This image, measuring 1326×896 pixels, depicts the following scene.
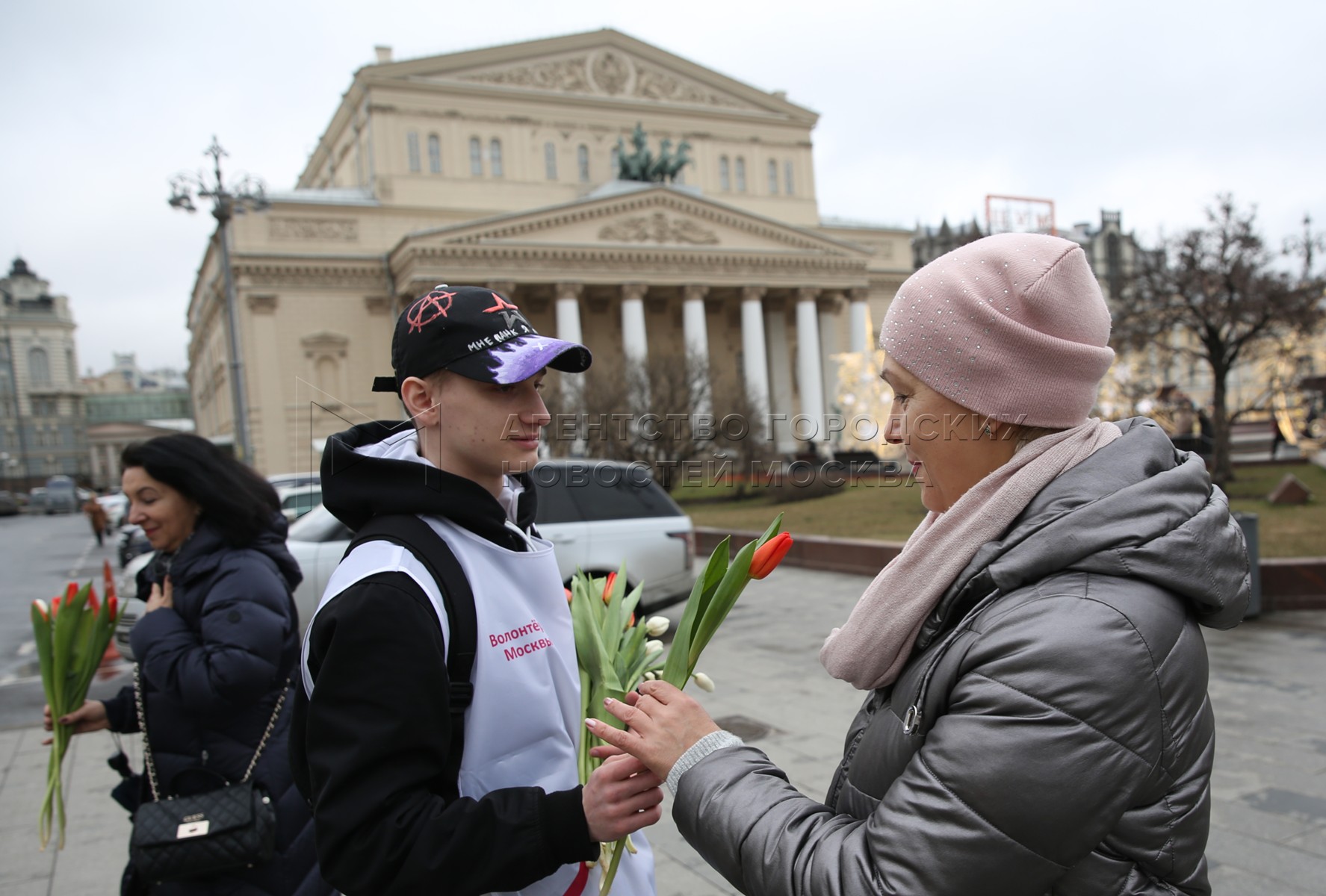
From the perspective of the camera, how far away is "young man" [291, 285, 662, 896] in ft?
4.93

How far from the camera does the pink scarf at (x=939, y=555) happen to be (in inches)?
57.1

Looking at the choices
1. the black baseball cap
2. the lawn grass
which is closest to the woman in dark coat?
the black baseball cap

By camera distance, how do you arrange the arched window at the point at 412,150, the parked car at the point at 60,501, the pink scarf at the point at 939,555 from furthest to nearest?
the parked car at the point at 60,501 < the arched window at the point at 412,150 < the pink scarf at the point at 939,555

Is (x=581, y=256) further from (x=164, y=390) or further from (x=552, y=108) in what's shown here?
(x=164, y=390)

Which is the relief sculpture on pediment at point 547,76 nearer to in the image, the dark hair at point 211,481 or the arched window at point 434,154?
the arched window at point 434,154

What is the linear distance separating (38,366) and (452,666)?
424 feet

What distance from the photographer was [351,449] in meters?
1.85

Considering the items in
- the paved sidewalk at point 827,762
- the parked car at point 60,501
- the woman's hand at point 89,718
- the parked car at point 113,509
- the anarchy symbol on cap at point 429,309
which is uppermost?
the anarchy symbol on cap at point 429,309

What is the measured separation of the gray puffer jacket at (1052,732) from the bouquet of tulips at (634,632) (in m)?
0.35

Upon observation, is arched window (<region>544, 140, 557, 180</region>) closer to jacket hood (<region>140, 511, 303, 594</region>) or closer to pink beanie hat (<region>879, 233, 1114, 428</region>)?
jacket hood (<region>140, 511, 303, 594</region>)

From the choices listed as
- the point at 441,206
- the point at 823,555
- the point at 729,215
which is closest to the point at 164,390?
the point at 441,206

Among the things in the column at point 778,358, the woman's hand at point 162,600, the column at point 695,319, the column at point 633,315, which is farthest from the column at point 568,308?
the woman's hand at point 162,600

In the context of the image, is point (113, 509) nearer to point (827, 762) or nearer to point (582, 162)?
point (582, 162)

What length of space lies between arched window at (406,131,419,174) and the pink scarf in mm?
51666
